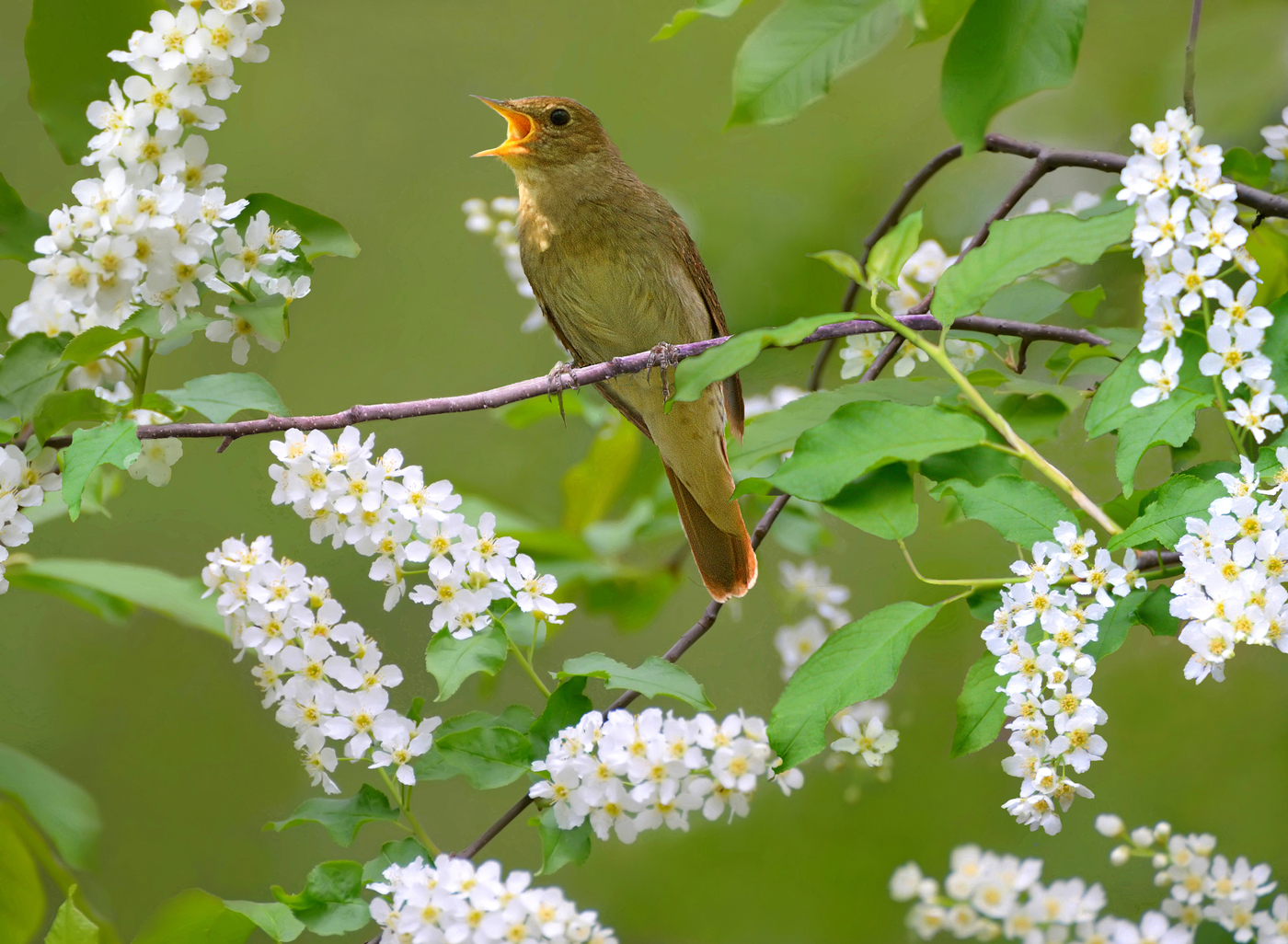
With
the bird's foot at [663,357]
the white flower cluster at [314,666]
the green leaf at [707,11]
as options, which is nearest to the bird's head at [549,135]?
the bird's foot at [663,357]

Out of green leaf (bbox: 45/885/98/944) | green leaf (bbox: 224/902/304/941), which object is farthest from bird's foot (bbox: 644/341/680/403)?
green leaf (bbox: 45/885/98/944)

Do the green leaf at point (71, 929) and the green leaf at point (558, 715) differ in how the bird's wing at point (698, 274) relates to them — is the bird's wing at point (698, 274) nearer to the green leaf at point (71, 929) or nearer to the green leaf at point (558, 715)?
the green leaf at point (558, 715)

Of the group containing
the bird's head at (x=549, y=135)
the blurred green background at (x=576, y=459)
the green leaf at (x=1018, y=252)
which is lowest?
the blurred green background at (x=576, y=459)

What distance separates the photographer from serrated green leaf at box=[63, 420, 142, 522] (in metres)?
1.37

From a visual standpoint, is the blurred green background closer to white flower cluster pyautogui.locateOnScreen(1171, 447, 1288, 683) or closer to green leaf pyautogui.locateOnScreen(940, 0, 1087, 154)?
green leaf pyautogui.locateOnScreen(940, 0, 1087, 154)

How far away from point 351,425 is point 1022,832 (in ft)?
11.1

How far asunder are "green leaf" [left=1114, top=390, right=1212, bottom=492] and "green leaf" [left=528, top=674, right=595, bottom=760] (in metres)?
0.71

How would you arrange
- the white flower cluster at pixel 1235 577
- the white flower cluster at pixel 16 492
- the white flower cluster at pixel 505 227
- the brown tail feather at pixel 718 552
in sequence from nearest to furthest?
the white flower cluster at pixel 1235 577, the white flower cluster at pixel 16 492, the brown tail feather at pixel 718 552, the white flower cluster at pixel 505 227

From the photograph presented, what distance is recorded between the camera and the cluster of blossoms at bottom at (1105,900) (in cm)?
162

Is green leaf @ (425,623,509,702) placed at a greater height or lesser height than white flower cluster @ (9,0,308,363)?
lesser

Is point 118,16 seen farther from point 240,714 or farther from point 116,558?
point 240,714

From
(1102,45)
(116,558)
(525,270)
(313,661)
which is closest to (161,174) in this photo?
(313,661)

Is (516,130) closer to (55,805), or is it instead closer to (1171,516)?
(55,805)

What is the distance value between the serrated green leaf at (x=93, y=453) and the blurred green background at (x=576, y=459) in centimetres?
155
